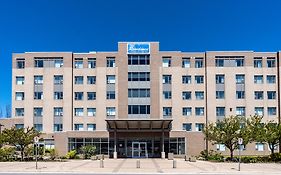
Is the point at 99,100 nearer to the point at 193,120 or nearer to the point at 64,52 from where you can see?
the point at 64,52

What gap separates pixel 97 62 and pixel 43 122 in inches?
532

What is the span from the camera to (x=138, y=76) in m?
67.8

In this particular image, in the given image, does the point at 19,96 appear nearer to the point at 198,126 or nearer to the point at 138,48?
the point at 138,48

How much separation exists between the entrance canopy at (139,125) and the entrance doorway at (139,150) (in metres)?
2.42

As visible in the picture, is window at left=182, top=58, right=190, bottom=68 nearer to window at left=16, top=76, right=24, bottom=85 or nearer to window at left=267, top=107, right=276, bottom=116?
window at left=267, top=107, right=276, bottom=116

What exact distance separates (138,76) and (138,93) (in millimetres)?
2823

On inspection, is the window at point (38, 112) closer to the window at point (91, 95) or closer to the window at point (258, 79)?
the window at point (91, 95)

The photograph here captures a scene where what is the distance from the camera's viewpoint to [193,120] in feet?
223

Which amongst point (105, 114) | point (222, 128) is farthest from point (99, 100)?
point (222, 128)

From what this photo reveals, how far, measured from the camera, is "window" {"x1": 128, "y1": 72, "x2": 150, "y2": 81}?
6775cm

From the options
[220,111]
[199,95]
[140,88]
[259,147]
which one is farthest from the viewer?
[199,95]

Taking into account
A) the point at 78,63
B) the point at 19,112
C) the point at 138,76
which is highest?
the point at 78,63

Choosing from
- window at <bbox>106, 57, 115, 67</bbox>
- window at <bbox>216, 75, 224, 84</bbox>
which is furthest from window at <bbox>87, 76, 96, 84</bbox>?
window at <bbox>216, 75, 224, 84</bbox>

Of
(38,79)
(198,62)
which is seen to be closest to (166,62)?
(198,62)
